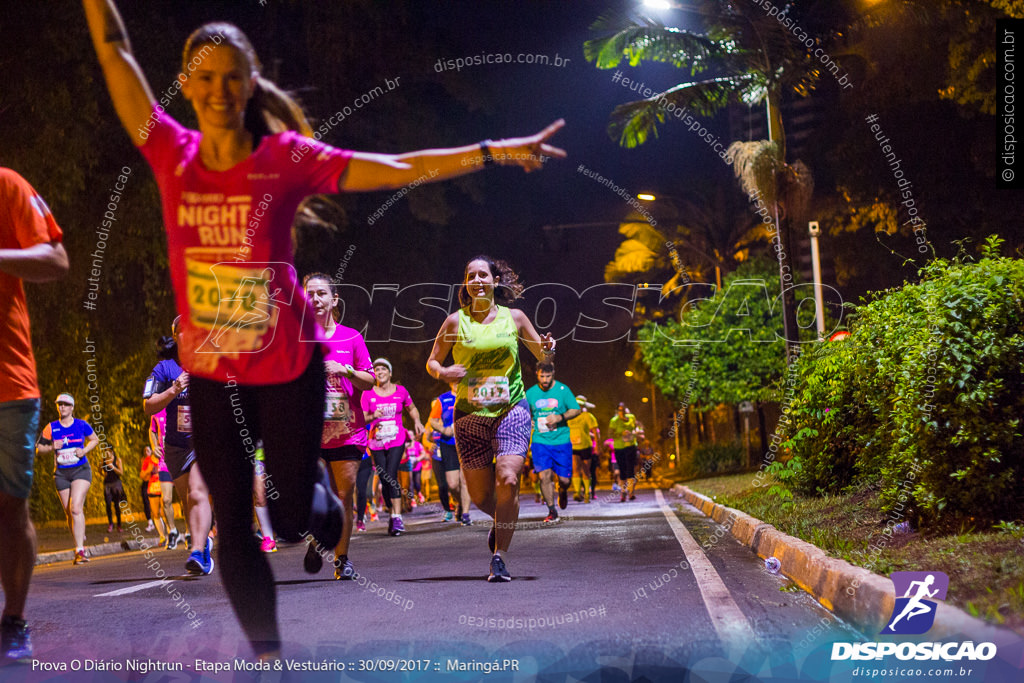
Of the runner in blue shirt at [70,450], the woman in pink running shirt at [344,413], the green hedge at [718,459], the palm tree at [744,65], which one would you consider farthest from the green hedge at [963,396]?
the green hedge at [718,459]

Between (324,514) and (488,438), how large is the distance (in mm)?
3096

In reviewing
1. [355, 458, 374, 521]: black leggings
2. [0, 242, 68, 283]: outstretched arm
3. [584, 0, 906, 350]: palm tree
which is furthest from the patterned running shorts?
[584, 0, 906, 350]: palm tree

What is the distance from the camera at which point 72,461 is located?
11047 mm

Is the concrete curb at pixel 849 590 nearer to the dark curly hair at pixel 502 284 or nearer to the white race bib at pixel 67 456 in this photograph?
the dark curly hair at pixel 502 284

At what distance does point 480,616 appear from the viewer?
503cm

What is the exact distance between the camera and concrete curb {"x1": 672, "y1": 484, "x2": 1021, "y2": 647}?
11.7ft

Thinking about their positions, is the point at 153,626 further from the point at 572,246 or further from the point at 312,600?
the point at 572,246

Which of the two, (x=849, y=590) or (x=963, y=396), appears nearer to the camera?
(x=849, y=590)

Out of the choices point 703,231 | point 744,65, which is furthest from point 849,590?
point 703,231

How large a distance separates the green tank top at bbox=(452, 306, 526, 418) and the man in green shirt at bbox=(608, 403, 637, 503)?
12672 millimetres

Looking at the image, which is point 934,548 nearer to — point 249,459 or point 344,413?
point 344,413

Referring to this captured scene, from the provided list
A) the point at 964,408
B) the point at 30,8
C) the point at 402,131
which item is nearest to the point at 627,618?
the point at 964,408

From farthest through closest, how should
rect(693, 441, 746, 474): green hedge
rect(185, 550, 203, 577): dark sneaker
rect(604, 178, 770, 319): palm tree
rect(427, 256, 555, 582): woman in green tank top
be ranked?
rect(604, 178, 770, 319): palm tree → rect(693, 441, 746, 474): green hedge → rect(185, 550, 203, 577): dark sneaker → rect(427, 256, 555, 582): woman in green tank top

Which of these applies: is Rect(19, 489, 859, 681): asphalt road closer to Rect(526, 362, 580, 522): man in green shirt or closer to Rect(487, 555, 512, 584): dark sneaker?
Rect(487, 555, 512, 584): dark sneaker
